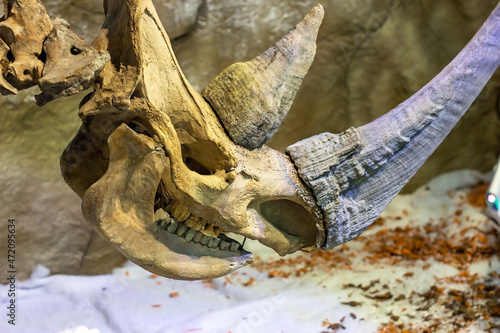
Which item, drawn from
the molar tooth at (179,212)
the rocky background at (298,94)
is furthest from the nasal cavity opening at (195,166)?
the rocky background at (298,94)

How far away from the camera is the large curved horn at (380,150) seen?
1527 millimetres

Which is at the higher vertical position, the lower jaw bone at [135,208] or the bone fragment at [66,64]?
the bone fragment at [66,64]

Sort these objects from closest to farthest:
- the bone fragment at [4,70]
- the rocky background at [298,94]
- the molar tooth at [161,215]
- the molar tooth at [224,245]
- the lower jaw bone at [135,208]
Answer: the bone fragment at [4,70]
the lower jaw bone at [135,208]
the molar tooth at [161,215]
the molar tooth at [224,245]
the rocky background at [298,94]

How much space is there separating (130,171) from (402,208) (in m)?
2.51

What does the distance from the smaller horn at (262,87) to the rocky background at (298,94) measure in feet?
3.51

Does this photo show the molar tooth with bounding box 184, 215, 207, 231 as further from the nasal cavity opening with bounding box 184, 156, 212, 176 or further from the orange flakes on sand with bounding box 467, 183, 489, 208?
the orange flakes on sand with bounding box 467, 183, 489, 208

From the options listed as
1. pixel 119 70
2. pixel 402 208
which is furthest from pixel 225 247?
pixel 402 208

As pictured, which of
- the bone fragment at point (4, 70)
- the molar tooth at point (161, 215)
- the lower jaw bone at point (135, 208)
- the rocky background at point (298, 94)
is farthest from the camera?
the rocky background at point (298, 94)

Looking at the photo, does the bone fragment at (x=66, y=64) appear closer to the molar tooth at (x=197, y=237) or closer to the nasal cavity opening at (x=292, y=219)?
the molar tooth at (x=197, y=237)

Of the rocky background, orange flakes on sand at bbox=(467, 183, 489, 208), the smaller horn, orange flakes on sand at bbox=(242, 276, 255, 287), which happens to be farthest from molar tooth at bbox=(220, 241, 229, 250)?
orange flakes on sand at bbox=(467, 183, 489, 208)

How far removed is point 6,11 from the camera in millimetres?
1230

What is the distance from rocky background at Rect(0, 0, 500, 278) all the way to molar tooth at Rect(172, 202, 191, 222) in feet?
3.77

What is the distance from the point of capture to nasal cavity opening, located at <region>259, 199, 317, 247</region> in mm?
1576

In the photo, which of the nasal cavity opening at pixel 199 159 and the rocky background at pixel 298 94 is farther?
the rocky background at pixel 298 94
